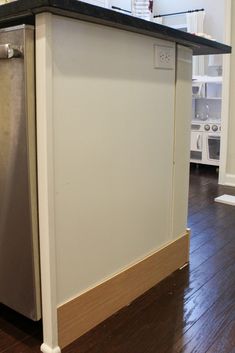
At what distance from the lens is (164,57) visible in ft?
5.32

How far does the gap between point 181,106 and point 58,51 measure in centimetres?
81

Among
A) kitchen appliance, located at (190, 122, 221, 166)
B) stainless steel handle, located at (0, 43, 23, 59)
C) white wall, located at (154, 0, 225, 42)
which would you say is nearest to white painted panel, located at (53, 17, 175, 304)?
stainless steel handle, located at (0, 43, 23, 59)

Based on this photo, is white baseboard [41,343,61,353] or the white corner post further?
white baseboard [41,343,61,353]

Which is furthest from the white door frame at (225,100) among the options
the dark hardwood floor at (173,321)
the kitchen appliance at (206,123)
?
the dark hardwood floor at (173,321)

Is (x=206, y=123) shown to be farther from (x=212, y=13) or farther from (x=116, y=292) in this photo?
(x=116, y=292)

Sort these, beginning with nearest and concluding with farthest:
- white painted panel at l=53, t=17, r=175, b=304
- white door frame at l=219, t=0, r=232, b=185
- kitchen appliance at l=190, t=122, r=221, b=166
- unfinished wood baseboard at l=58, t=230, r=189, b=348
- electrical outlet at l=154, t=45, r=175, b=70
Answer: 1. white painted panel at l=53, t=17, r=175, b=304
2. unfinished wood baseboard at l=58, t=230, r=189, b=348
3. electrical outlet at l=154, t=45, r=175, b=70
4. white door frame at l=219, t=0, r=232, b=185
5. kitchen appliance at l=190, t=122, r=221, b=166

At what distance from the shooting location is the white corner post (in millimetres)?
1107

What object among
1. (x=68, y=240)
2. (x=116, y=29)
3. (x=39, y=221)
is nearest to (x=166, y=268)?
(x=68, y=240)

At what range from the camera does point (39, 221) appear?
1222 millimetres

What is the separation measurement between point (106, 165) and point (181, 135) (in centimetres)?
57

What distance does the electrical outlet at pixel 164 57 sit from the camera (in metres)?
1.58

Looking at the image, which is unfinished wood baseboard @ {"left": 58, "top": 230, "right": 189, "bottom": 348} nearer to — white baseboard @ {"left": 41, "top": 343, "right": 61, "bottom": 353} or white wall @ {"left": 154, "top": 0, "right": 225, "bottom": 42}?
white baseboard @ {"left": 41, "top": 343, "right": 61, "bottom": 353}

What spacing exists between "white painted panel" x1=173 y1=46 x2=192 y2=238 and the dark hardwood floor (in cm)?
27

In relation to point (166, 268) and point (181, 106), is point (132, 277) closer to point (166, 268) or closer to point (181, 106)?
point (166, 268)
